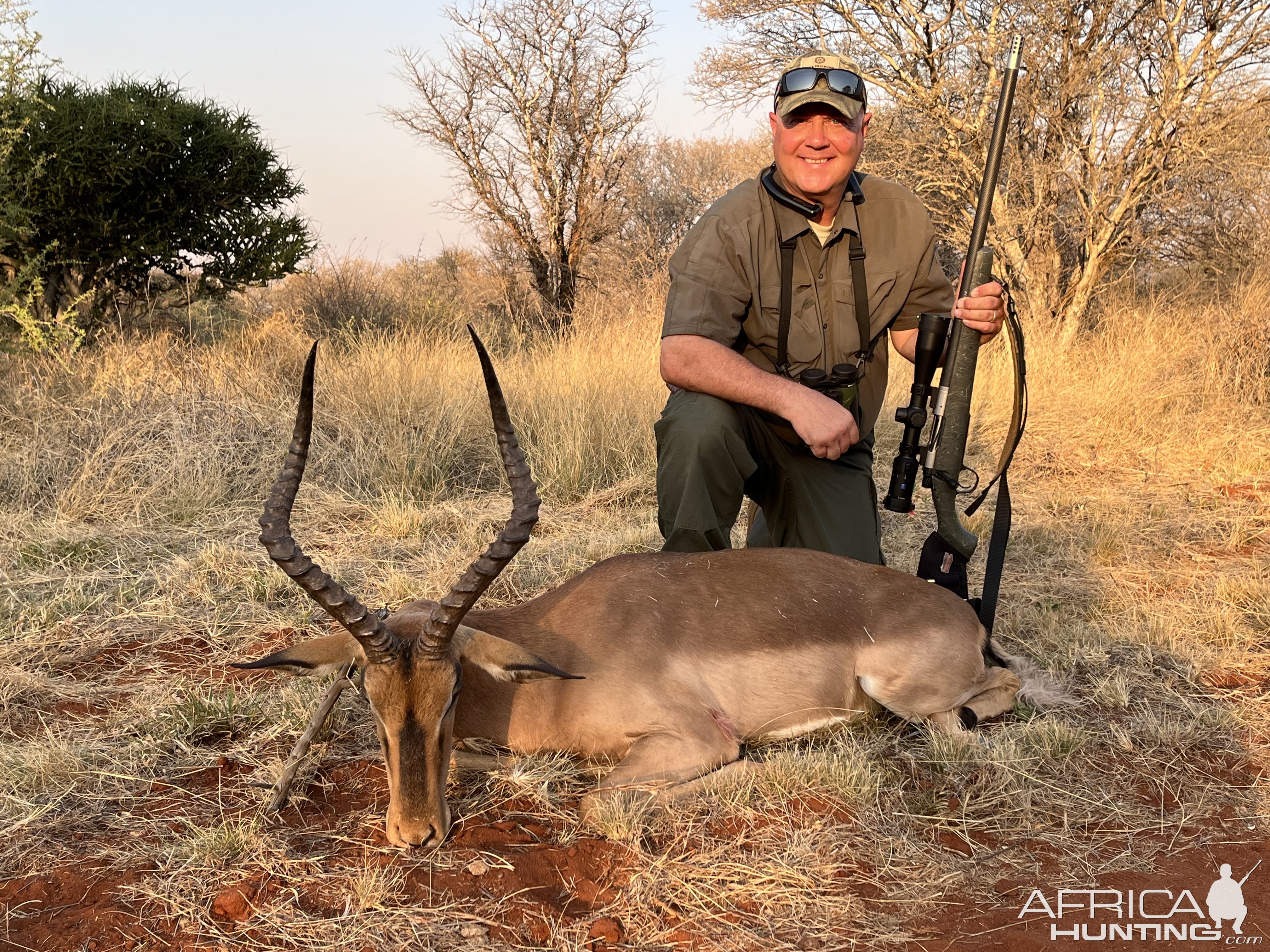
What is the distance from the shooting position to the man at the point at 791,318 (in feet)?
15.3

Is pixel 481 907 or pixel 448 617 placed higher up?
pixel 448 617

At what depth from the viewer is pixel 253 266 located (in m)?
12.1

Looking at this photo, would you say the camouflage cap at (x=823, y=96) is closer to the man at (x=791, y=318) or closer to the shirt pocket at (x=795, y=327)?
the man at (x=791, y=318)

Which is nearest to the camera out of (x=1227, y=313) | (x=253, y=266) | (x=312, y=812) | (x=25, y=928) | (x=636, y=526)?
(x=25, y=928)

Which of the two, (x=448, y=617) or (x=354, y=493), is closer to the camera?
(x=448, y=617)

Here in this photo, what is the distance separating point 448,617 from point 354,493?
440cm

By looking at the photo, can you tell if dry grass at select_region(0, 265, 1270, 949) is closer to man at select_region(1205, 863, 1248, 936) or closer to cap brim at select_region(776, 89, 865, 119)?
man at select_region(1205, 863, 1248, 936)

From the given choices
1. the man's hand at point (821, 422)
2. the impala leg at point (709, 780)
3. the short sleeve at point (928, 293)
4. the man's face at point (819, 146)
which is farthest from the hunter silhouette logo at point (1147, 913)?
the man's face at point (819, 146)

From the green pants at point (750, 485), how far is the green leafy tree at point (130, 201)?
25.5ft

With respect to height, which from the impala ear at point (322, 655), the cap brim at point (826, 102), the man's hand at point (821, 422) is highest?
the cap brim at point (826, 102)

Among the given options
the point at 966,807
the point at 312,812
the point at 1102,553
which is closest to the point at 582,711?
the point at 312,812

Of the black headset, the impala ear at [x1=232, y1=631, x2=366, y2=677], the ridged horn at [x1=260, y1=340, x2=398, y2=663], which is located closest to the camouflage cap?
the black headset

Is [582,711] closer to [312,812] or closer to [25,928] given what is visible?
[312,812]

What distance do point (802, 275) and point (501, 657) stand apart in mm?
2762
